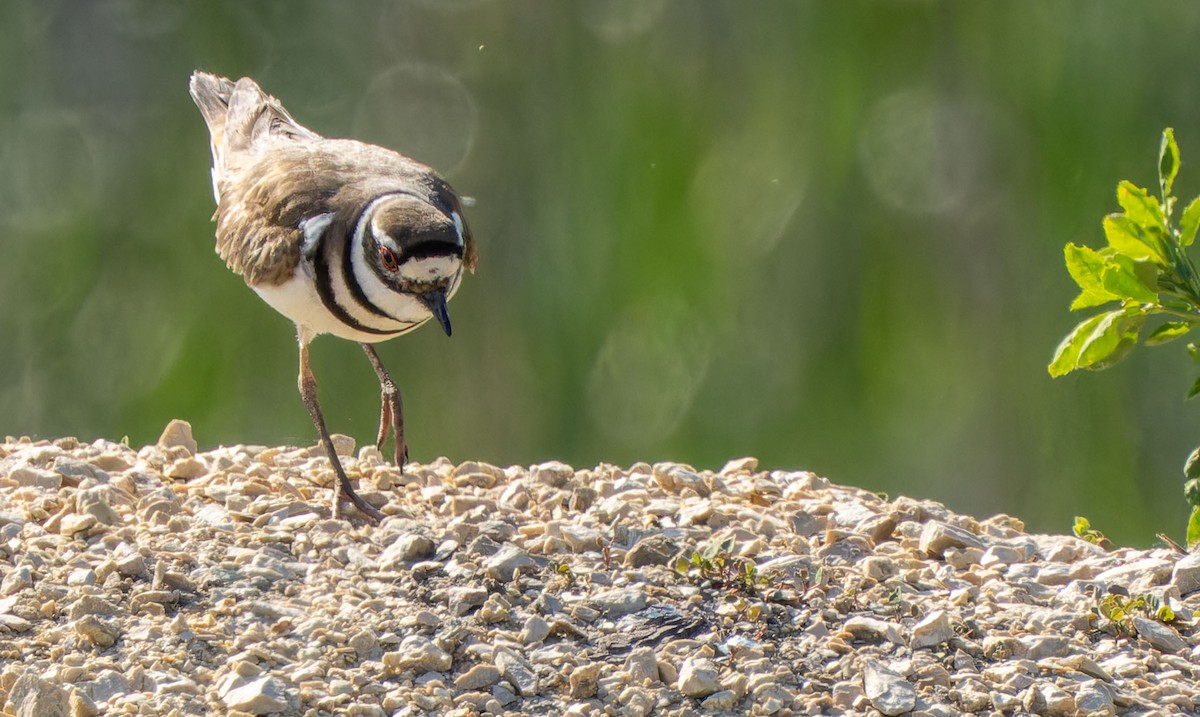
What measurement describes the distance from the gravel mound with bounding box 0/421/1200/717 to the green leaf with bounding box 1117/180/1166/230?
1.02 meters

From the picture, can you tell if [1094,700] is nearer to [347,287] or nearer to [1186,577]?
[1186,577]

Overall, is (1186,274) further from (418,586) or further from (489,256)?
(489,256)

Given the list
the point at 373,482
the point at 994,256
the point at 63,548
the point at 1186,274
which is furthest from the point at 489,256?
the point at 1186,274

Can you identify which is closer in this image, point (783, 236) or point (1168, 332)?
point (1168, 332)

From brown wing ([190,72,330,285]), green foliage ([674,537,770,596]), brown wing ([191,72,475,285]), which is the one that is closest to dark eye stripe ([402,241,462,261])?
brown wing ([191,72,475,285])

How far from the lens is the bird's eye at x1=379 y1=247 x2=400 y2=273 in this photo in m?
4.82

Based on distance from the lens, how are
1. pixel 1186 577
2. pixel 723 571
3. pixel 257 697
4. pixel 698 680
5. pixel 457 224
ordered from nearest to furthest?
pixel 257 697 < pixel 698 680 < pixel 723 571 < pixel 1186 577 < pixel 457 224

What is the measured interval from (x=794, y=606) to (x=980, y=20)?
5.47m

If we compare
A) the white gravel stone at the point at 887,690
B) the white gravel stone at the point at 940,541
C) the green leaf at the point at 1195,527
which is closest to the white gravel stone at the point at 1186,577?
the green leaf at the point at 1195,527

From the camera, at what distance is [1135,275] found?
347 centimetres

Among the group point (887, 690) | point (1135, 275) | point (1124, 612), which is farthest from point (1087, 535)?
point (887, 690)

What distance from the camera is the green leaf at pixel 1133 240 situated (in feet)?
11.5

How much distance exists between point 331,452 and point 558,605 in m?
1.38

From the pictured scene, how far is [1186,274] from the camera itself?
355 centimetres
